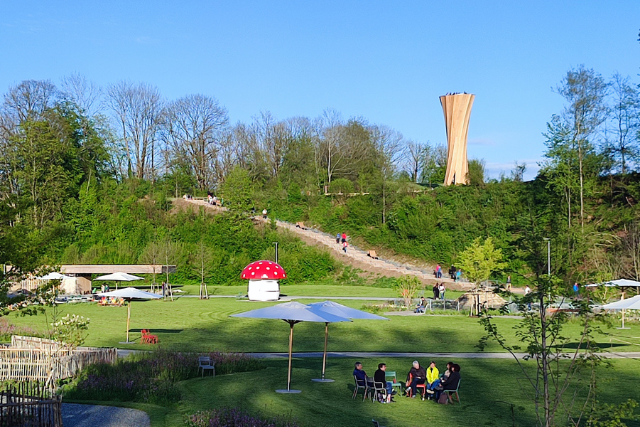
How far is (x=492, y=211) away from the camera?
6981cm

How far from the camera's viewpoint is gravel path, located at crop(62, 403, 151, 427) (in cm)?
1445

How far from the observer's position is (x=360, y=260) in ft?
214

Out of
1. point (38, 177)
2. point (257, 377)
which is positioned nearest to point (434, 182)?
point (38, 177)

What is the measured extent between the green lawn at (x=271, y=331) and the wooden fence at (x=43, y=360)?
5.37 metres

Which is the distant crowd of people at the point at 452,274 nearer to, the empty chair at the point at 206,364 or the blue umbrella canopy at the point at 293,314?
the empty chair at the point at 206,364

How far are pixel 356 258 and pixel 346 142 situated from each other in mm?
30484

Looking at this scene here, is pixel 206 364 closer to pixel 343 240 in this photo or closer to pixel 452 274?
pixel 452 274

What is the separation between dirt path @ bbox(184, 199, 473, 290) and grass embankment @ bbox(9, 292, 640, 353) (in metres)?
19.2

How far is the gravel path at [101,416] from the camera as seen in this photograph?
569 inches

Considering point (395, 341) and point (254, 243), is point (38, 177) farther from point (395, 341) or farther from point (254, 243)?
point (395, 341)

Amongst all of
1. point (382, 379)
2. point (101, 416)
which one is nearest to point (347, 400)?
point (382, 379)

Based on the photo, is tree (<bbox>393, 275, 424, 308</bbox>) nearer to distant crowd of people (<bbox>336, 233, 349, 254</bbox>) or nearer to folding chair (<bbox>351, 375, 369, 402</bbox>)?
distant crowd of people (<bbox>336, 233, 349, 254</bbox>)

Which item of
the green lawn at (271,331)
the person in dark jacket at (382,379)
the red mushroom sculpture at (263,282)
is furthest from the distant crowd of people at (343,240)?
the person in dark jacket at (382,379)

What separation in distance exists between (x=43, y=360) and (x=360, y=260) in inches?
1905
